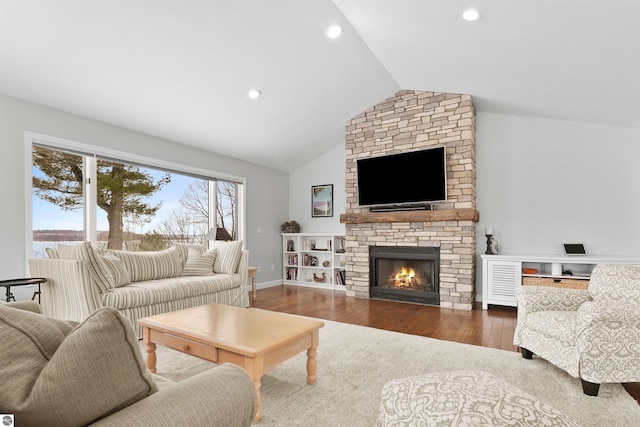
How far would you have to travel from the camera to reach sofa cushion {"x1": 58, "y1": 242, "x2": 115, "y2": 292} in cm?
314

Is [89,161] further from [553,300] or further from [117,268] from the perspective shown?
[553,300]

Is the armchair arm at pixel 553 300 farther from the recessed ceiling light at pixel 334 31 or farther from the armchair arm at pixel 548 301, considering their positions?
the recessed ceiling light at pixel 334 31

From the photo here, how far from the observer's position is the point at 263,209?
6391 millimetres

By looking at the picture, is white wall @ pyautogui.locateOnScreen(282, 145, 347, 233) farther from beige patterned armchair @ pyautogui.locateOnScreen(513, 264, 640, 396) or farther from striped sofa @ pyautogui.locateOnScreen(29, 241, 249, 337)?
beige patterned armchair @ pyautogui.locateOnScreen(513, 264, 640, 396)

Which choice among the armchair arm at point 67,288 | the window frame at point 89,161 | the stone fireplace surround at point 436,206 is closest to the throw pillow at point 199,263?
the window frame at point 89,161

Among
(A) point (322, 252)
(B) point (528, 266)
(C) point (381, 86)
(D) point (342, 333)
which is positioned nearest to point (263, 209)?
(A) point (322, 252)

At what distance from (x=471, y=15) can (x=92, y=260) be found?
12.9 ft

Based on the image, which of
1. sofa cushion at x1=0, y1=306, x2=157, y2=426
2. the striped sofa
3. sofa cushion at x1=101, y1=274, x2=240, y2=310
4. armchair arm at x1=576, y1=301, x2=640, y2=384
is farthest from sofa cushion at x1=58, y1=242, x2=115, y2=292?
armchair arm at x1=576, y1=301, x2=640, y2=384

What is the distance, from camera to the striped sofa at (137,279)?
306 cm

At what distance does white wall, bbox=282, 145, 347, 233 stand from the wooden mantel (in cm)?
97

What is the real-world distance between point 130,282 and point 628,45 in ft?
16.2

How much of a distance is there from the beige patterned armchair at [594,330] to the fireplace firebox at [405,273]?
7.21ft

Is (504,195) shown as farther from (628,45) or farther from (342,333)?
(342,333)

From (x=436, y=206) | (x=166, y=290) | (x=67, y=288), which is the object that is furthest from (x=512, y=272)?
(x=67, y=288)
